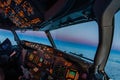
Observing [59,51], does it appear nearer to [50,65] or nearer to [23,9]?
[50,65]

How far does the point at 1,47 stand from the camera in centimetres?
477

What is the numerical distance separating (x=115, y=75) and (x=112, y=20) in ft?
2.36

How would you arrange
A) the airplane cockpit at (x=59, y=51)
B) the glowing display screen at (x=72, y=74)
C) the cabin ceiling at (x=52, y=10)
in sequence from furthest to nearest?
the glowing display screen at (x=72, y=74), the cabin ceiling at (x=52, y=10), the airplane cockpit at (x=59, y=51)

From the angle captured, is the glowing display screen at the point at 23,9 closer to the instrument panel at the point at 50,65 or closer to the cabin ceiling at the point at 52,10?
the cabin ceiling at the point at 52,10

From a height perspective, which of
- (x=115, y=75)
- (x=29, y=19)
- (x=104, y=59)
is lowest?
(x=115, y=75)

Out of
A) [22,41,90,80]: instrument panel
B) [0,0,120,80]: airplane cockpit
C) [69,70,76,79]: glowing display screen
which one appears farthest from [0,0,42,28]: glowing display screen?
[69,70,76,79]: glowing display screen

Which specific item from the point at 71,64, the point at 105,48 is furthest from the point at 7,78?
the point at 105,48

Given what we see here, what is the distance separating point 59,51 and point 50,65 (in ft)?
1.00

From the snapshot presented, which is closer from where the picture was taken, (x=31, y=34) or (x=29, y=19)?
(x=29, y=19)

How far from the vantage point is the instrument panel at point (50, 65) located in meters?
2.98

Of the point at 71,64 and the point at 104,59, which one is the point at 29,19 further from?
the point at 104,59

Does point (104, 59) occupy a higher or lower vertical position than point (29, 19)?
lower

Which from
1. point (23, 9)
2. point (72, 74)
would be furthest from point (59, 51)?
point (23, 9)

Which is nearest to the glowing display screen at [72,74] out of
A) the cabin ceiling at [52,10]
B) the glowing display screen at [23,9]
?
the cabin ceiling at [52,10]
